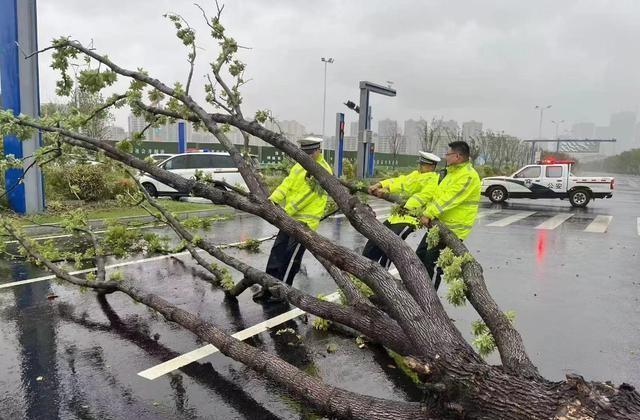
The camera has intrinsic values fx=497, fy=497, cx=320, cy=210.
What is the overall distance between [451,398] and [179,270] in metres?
4.99

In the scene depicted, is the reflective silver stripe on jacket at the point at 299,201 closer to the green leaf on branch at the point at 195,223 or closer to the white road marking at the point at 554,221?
the green leaf on branch at the point at 195,223

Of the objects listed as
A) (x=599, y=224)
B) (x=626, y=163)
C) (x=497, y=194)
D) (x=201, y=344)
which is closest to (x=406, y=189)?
(x=201, y=344)

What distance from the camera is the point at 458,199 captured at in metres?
4.89

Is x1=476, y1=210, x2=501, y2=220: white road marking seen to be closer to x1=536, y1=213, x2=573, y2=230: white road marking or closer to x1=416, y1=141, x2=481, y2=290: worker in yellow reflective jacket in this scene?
x1=536, y1=213, x2=573, y2=230: white road marking

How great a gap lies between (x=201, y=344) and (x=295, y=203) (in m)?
1.73

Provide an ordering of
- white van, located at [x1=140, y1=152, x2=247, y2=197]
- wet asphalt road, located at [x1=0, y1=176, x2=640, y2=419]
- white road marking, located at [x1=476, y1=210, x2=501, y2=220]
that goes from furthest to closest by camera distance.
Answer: white van, located at [x1=140, y1=152, x2=247, y2=197], white road marking, located at [x1=476, y1=210, x2=501, y2=220], wet asphalt road, located at [x1=0, y1=176, x2=640, y2=419]

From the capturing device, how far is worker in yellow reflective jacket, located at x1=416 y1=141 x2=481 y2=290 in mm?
4852

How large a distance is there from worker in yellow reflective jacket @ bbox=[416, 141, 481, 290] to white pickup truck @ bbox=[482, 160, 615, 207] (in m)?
15.6

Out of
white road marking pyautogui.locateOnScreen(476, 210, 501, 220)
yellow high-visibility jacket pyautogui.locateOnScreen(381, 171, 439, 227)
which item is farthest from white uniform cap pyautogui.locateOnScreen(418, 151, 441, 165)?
white road marking pyautogui.locateOnScreen(476, 210, 501, 220)

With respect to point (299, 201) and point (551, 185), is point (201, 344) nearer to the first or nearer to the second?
point (299, 201)

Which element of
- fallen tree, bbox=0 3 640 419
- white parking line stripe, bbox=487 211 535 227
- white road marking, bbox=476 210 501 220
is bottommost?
white road marking, bbox=476 210 501 220

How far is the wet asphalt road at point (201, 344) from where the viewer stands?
3.21m

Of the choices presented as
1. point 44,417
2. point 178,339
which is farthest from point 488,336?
point 44,417

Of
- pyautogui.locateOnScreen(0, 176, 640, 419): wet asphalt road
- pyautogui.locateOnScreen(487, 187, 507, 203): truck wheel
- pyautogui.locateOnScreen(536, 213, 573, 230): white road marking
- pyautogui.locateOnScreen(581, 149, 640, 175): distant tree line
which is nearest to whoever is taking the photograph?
pyautogui.locateOnScreen(0, 176, 640, 419): wet asphalt road
